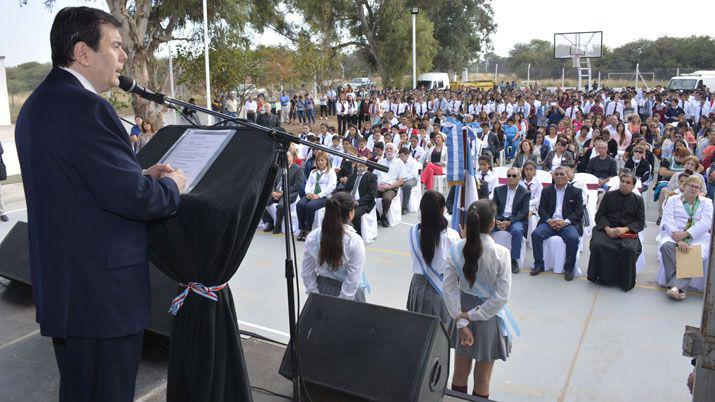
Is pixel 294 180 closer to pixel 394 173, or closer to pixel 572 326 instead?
pixel 394 173

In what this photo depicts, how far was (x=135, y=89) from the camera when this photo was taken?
2279mm

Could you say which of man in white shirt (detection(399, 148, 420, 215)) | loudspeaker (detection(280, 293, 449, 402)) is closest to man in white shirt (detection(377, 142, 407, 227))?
man in white shirt (detection(399, 148, 420, 215))

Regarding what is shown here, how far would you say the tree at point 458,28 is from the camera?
124 ft

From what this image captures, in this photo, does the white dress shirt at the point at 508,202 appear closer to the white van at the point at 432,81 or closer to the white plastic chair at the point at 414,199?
the white plastic chair at the point at 414,199

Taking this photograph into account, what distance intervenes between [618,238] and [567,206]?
0.74m

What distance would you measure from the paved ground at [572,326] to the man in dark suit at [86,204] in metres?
3.02

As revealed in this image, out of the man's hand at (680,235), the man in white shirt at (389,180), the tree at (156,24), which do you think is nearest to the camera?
the man's hand at (680,235)

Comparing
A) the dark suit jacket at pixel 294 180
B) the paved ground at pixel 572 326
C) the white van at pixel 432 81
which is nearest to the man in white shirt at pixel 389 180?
the dark suit jacket at pixel 294 180

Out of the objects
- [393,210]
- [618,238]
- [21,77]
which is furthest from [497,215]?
[21,77]

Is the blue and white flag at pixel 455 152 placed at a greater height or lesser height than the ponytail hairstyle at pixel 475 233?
greater

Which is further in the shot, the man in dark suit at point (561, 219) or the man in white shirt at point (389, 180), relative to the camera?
the man in white shirt at point (389, 180)

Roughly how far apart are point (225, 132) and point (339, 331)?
1.38m

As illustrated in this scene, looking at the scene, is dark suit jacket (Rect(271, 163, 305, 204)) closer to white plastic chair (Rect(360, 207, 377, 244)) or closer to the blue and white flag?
white plastic chair (Rect(360, 207, 377, 244))

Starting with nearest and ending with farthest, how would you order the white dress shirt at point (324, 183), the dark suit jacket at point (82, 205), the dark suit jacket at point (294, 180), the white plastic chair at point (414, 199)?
the dark suit jacket at point (82, 205)
the dark suit jacket at point (294, 180)
the white dress shirt at point (324, 183)
the white plastic chair at point (414, 199)
